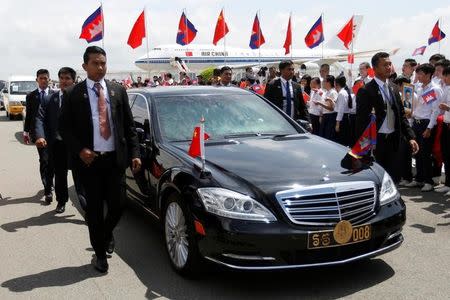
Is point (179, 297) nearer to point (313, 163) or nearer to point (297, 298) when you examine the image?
point (297, 298)

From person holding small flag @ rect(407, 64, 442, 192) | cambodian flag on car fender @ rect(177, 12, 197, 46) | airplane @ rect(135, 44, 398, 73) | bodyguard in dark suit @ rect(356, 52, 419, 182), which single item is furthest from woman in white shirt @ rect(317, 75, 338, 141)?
airplane @ rect(135, 44, 398, 73)

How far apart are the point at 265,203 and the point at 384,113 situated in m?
3.03

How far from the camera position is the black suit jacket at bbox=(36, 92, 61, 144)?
7188mm

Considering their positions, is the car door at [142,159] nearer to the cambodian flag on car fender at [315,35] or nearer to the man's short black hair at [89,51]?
the man's short black hair at [89,51]

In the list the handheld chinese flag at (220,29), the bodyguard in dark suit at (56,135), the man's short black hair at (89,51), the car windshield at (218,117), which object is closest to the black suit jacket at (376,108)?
the car windshield at (218,117)

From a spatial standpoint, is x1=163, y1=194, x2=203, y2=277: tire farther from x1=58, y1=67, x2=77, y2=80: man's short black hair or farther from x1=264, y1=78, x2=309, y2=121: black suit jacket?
x1=264, y1=78, x2=309, y2=121: black suit jacket

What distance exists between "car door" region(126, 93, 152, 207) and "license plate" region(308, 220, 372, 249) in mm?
2040

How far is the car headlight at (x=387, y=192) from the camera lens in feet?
14.2

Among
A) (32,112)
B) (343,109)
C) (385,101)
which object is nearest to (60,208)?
(32,112)

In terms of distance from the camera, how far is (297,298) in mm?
4031

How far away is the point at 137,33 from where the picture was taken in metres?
22.3

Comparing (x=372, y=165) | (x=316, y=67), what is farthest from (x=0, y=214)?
(x=316, y=67)

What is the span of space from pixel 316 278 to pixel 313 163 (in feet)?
3.18

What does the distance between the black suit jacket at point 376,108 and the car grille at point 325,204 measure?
228cm
